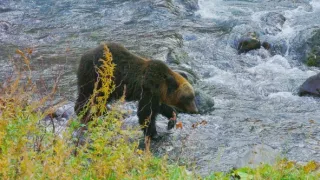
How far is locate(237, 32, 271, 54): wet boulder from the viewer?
1284cm

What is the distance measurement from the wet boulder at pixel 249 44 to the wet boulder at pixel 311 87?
9.57 feet

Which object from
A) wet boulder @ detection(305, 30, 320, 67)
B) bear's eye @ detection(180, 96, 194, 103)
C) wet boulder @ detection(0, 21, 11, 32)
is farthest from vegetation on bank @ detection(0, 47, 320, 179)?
wet boulder @ detection(0, 21, 11, 32)

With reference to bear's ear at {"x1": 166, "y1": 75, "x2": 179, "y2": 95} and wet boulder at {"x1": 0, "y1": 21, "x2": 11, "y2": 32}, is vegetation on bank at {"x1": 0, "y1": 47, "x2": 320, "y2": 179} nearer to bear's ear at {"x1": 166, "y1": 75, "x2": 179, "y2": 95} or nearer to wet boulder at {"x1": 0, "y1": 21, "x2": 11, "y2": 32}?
bear's ear at {"x1": 166, "y1": 75, "x2": 179, "y2": 95}

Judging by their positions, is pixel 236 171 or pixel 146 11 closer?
pixel 236 171

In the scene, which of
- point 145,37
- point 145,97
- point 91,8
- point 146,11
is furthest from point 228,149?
point 91,8

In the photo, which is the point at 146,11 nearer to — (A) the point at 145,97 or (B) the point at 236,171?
(A) the point at 145,97

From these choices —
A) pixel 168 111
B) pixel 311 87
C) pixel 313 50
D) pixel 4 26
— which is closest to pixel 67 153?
pixel 168 111

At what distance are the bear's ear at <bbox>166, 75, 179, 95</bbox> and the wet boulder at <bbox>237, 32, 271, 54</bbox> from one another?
597 centimetres

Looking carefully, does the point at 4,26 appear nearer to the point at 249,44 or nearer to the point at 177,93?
the point at 249,44

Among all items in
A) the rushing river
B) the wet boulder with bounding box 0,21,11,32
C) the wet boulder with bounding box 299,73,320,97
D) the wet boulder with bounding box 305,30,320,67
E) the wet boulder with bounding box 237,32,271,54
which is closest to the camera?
the rushing river

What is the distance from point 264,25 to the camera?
565 inches

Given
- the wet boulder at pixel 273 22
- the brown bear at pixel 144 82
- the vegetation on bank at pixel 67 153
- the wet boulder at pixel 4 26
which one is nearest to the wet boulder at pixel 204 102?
the brown bear at pixel 144 82

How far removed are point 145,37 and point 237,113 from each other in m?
5.45

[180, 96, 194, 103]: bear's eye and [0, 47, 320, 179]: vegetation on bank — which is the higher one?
[0, 47, 320, 179]: vegetation on bank
